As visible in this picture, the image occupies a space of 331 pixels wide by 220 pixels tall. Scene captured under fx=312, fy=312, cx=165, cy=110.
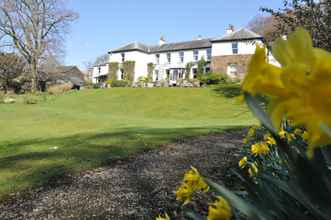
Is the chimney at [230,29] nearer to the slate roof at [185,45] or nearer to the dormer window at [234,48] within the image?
the dormer window at [234,48]

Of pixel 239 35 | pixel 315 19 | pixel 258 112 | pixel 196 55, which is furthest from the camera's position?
pixel 196 55

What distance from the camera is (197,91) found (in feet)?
92.7

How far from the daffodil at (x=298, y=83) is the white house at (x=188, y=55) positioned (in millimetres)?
38847

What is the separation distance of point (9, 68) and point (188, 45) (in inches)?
1007

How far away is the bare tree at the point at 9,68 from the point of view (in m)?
42.2

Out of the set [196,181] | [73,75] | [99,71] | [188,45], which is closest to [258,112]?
[196,181]

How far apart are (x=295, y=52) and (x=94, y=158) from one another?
5056 millimetres

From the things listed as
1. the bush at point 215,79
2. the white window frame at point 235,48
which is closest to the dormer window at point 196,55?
the white window frame at point 235,48

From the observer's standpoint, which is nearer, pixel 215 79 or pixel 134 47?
pixel 215 79

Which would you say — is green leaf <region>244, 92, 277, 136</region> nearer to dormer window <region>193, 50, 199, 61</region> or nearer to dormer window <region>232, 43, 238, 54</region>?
dormer window <region>232, 43, 238, 54</region>

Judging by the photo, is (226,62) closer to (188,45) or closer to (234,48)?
(234,48)

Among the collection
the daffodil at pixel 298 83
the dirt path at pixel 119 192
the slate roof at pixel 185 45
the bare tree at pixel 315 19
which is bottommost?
the dirt path at pixel 119 192

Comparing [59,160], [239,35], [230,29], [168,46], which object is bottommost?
[59,160]

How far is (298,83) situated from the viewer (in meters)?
0.49
